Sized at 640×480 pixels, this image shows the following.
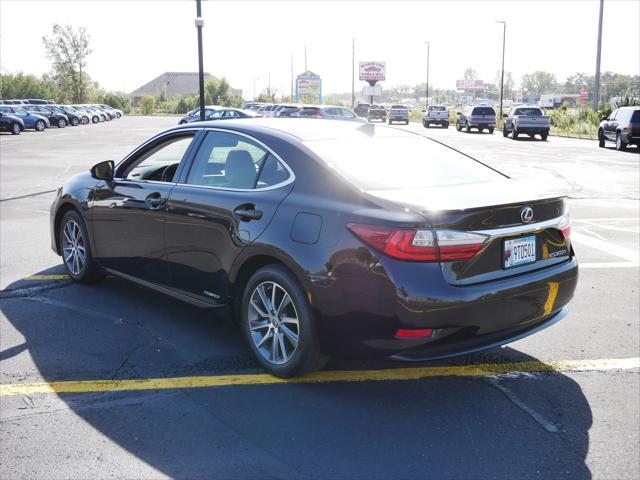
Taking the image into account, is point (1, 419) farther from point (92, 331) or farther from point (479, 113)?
point (479, 113)

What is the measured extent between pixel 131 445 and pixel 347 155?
7.22 ft

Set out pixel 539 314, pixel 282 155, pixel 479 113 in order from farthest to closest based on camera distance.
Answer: pixel 479 113 → pixel 282 155 → pixel 539 314

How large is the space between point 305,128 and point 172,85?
151220mm

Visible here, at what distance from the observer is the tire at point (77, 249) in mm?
6246

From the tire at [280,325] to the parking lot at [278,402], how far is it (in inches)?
6.1

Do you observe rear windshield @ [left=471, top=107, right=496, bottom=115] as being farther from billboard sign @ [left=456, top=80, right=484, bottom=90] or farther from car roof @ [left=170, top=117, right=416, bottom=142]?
billboard sign @ [left=456, top=80, right=484, bottom=90]

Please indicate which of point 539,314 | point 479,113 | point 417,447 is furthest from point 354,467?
point 479,113

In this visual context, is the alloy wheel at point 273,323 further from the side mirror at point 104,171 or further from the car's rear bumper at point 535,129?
the car's rear bumper at point 535,129

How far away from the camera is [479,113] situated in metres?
44.3

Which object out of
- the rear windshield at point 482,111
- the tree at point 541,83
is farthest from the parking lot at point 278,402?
the tree at point 541,83

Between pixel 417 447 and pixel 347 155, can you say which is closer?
pixel 417 447

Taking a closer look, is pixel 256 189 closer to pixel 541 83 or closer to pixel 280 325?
pixel 280 325

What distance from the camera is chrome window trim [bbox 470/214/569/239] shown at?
382 cm

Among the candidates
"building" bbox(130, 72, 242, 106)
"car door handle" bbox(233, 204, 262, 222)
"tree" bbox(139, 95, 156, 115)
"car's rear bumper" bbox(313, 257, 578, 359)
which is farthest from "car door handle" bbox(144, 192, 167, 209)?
"building" bbox(130, 72, 242, 106)
